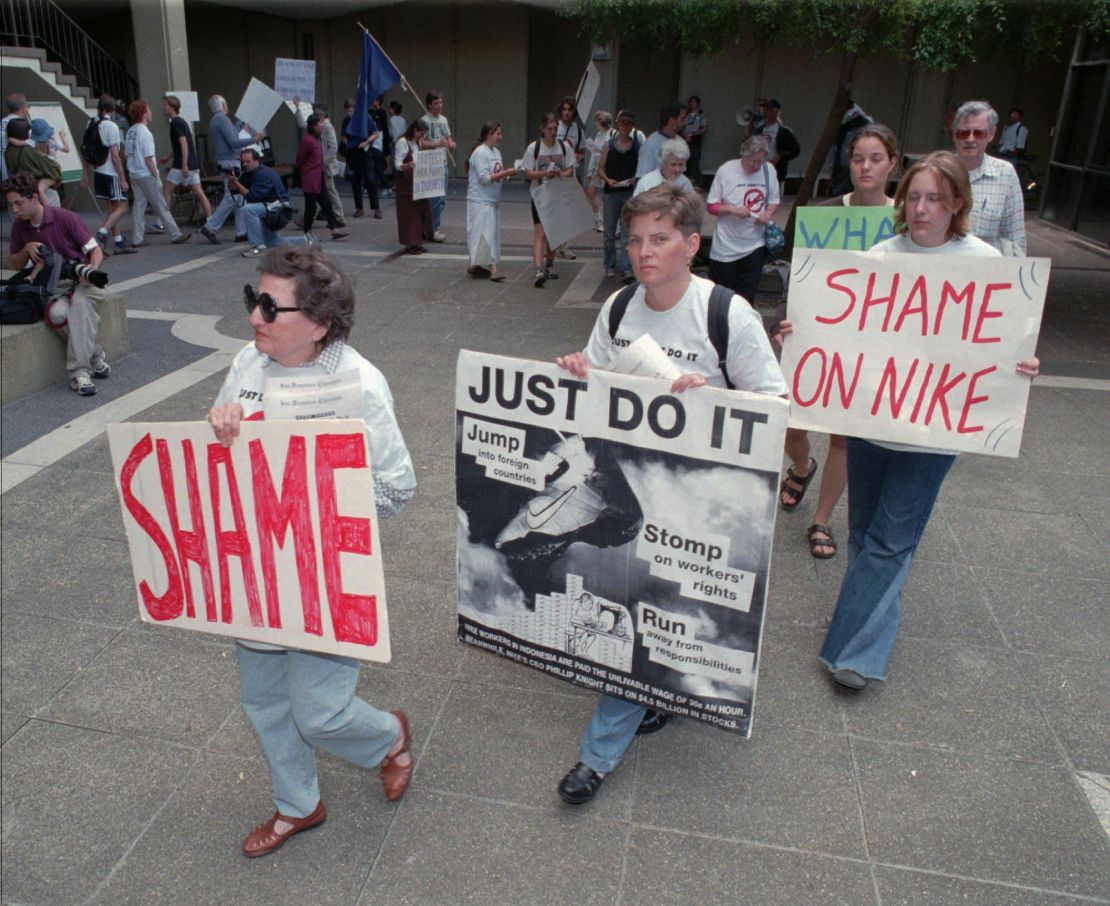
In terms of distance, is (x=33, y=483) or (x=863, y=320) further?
(x=33, y=483)

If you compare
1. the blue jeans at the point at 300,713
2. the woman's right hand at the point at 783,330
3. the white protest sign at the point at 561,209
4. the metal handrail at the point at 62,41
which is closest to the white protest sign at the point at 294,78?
the metal handrail at the point at 62,41

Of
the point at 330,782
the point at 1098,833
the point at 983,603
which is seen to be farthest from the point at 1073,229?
the point at 330,782

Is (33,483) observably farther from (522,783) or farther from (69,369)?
(522,783)

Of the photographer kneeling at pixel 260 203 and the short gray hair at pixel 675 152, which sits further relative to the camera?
the photographer kneeling at pixel 260 203

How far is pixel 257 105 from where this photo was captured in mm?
14266

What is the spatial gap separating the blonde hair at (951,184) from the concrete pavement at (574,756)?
170 centimetres

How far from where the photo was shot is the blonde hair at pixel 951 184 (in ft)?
10.2

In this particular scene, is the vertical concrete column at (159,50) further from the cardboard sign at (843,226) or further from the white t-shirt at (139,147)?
the cardboard sign at (843,226)

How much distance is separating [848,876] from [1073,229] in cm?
1592

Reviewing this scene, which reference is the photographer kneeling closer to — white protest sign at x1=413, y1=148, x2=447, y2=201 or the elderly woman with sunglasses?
white protest sign at x1=413, y1=148, x2=447, y2=201

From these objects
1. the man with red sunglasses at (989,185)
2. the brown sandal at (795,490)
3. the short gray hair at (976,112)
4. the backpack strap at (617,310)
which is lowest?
the brown sandal at (795,490)

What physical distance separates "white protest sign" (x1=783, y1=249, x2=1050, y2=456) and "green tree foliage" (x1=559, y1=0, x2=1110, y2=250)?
6.52 metres

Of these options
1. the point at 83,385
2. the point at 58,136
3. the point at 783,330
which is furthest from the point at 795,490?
the point at 58,136

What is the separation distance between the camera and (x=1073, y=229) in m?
15.6
